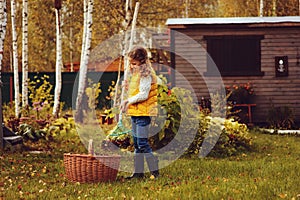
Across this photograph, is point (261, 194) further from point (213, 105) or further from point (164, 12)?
point (164, 12)

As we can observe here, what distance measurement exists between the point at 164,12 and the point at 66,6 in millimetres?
5526

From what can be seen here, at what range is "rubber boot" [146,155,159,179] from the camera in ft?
23.5

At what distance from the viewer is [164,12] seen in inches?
1126

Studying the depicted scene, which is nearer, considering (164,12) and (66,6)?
(164,12)

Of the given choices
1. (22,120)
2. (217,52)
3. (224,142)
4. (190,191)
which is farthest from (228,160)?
(217,52)

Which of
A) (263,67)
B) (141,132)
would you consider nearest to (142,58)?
(141,132)

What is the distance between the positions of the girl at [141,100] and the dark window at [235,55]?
9.79 m

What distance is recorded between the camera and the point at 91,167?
691 cm

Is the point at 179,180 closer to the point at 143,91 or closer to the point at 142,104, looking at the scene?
the point at 142,104

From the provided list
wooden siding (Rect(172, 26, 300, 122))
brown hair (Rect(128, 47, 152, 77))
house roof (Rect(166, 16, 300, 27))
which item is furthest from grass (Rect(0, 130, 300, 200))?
house roof (Rect(166, 16, 300, 27))

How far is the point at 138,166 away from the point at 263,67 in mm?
10243

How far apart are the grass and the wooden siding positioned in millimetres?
6622

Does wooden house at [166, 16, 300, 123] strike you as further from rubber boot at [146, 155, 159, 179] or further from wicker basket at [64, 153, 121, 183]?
wicker basket at [64, 153, 121, 183]

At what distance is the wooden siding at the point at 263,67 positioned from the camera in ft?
54.6
